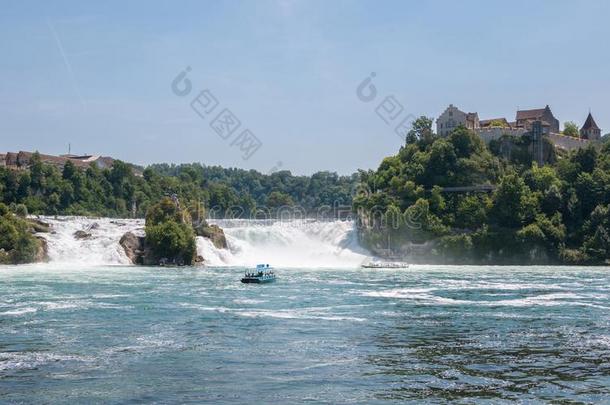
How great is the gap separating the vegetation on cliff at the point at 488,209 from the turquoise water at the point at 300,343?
125ft

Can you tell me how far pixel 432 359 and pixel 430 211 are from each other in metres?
74.1

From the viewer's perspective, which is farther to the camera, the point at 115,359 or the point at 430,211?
the point at 430,211

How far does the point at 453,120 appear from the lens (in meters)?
121

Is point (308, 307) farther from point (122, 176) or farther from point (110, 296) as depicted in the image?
point (122, 176)

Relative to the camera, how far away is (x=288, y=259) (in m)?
93.3

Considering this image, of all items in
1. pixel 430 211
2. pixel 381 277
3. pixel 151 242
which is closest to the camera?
pixel 381 277

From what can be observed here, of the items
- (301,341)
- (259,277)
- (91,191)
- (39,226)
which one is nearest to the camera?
(301,341)

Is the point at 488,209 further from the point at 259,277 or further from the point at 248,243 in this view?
the point at 259,277

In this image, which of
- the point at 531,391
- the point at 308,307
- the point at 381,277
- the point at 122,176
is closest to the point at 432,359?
the point at 531,391

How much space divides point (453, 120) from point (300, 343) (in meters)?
95.2

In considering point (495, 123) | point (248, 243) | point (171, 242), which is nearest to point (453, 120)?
point (495, 123)

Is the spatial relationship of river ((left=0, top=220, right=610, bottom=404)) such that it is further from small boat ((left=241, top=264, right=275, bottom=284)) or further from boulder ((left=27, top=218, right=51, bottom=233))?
boulder ((left=27, top=218, right=51, bottom=233))

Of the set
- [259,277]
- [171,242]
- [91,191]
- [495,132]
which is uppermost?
[495,132]

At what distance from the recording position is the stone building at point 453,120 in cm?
11944
